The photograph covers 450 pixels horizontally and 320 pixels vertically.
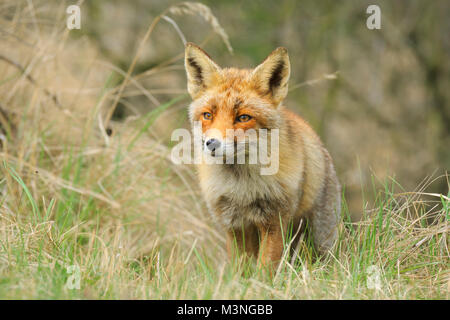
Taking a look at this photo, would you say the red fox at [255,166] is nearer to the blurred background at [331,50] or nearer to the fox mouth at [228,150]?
the fox mouth at [228,150]

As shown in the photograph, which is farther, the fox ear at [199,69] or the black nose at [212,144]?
the fox ear at [199,69]

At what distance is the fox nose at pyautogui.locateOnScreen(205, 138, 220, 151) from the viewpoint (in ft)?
10.6

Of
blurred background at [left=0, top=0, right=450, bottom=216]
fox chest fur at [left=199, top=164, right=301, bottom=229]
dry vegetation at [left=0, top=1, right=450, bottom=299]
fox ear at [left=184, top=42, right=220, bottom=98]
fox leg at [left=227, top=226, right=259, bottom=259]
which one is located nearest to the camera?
dry vegetation at [left=0, top=1, right=450, bottom=299]

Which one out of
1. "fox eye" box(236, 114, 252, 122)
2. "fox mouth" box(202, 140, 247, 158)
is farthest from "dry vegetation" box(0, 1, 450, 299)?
"fox eye" box(236, 114, 252, 122)

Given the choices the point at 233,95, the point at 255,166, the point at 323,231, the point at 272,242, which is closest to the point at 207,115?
the point at 233,95

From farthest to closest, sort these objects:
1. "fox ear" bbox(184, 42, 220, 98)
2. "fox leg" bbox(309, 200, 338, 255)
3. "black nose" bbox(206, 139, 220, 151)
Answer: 1. "fox leg" bbox(309, 200, 338, 255)
2. "fox ear" bbox(184, 42, 220, 98)
3. "black nose" bbox(206, 139, 220, 151)

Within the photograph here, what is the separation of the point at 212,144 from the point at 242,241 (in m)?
1.13

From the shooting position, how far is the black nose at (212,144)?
127 inches

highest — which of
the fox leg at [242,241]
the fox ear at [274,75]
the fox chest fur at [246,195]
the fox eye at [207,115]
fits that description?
the fox ear at [274,75]

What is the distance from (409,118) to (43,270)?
9093mm

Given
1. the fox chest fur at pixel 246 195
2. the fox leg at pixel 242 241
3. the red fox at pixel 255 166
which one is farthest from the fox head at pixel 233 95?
the fox leg at pixel 242 241

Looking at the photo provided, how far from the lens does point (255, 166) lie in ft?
12.0

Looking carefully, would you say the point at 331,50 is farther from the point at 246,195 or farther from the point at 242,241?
the point at 246,195

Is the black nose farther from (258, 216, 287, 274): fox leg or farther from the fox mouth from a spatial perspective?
Result: (258, 216, 287, 274): fox leg
